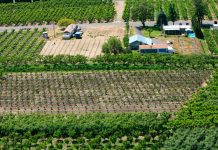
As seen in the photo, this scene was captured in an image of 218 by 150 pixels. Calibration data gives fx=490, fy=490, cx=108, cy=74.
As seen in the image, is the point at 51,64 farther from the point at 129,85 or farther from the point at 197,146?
the point at 197,146

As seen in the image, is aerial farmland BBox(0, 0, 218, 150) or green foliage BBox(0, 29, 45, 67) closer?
aerial farmland BBox(0, 0, 218, 150)

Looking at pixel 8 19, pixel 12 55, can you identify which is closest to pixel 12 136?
pixel 12 55

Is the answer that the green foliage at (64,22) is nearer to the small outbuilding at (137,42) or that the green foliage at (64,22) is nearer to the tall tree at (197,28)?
the small outbuilding at (137,42)

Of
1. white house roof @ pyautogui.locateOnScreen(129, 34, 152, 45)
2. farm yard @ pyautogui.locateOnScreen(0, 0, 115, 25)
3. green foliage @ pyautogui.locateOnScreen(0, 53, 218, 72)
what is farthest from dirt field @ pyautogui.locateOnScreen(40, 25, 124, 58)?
farm yard @ pyautogui.locateOnScreen(0, 0, 115, 25)

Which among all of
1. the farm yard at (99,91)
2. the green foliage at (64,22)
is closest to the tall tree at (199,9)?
the farm yard at (99,91)

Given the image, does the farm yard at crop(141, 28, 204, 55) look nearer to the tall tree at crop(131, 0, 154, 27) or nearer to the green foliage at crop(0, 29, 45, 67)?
the tall tree at crop(131, 0, 154, 27)

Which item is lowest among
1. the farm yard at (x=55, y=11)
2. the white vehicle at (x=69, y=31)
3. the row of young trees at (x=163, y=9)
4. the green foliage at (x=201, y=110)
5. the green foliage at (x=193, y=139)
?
the farm yard at (x=55, y=11)

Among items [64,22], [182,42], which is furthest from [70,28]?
[182,42]
